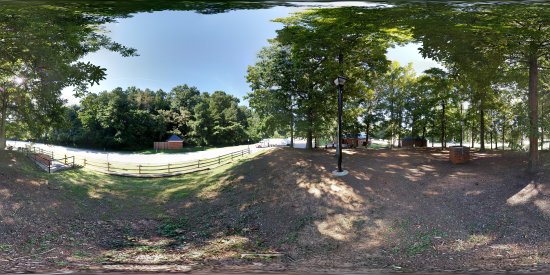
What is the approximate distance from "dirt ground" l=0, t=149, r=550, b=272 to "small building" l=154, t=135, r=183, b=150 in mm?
301

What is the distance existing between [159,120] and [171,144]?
0.12 m

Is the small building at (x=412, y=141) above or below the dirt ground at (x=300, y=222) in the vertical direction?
above

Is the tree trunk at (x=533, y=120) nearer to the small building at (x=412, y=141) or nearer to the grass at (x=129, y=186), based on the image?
the small building at (x=412, y=141)

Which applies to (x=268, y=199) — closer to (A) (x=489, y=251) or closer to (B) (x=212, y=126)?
(B) (x=212, y=126)

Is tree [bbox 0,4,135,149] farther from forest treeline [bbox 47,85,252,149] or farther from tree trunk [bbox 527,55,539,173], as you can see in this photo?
tree trunk [bbox 527,55,539,173]

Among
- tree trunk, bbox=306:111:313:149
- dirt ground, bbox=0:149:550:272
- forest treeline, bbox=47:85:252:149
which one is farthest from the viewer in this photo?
tree trunk, bbox=306:111:313:149

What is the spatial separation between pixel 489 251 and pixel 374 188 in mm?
669

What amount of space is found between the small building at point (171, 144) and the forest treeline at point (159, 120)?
2 centimetres

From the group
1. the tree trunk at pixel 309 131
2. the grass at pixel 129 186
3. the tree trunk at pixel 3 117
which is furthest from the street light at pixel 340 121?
the tree trunk at pixel 3 117

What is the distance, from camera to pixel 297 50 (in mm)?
1588

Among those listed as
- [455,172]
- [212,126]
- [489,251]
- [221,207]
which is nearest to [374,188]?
[455,172]

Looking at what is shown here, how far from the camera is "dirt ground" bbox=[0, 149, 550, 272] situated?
1.38 metres

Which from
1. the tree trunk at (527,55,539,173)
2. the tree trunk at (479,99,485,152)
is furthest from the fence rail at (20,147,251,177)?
the tree trunk at (527,55,539,173)

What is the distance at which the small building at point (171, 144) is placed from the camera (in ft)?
4.32
